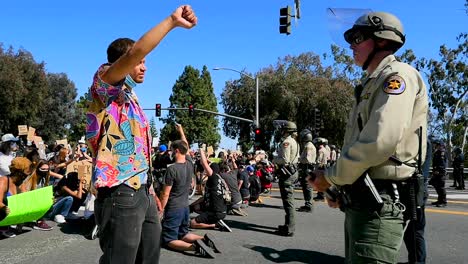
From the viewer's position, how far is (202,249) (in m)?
6.36

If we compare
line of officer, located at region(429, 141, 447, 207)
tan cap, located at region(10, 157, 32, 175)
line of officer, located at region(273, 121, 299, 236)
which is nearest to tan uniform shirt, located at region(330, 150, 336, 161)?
line of officer, located at region(429, 141, 447, 207)

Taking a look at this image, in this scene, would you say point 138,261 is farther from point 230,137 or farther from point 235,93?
point 230,137

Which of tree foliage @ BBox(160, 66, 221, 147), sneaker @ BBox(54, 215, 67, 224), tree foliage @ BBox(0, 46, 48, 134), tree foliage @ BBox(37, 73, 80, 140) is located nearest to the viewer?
sneaker @ BBox(54, 215, 67, 224)

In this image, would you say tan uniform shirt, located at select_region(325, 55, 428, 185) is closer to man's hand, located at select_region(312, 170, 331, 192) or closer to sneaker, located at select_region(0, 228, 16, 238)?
man's hand, located at select_region(312, 170, 331, 192)

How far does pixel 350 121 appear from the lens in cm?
264

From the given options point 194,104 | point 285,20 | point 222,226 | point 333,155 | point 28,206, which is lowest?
point 222,226

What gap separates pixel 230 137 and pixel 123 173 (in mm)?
43127

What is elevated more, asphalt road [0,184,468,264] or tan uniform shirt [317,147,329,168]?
tan uniform shirt [317,147,329,168]

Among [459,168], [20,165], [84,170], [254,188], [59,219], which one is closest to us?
[20,165]

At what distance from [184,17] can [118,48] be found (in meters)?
0.59

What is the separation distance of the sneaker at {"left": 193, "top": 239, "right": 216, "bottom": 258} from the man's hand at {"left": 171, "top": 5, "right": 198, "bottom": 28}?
14.4 feet

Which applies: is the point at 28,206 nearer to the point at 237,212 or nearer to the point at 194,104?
the point at 237,212

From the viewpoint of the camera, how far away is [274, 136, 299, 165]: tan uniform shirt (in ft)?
29.6

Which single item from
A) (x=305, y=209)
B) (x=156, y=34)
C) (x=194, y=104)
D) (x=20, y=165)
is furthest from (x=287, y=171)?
(x=194, y=104)
